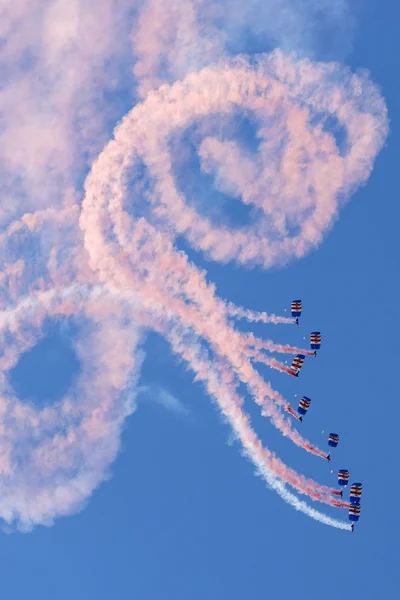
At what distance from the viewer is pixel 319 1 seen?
61562 millimetres

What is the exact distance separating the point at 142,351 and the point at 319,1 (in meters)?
24.1

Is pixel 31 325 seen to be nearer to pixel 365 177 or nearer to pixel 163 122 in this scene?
pixel 163 122

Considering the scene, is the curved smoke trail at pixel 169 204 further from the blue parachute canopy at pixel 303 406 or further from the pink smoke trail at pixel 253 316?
the blue parachute canopy at pixel 303 406

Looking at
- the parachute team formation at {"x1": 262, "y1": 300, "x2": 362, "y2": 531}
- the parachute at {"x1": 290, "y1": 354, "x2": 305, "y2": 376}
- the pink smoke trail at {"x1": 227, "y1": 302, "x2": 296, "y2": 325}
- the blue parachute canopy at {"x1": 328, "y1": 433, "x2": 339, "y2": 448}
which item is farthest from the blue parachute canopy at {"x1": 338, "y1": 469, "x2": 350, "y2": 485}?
the pink smoke trail at {"x1": 227, "y1": 302, "x2": 296, "y2": 325}

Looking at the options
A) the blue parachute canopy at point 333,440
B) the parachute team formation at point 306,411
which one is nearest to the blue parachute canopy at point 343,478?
the parachute team formation at point 306,411

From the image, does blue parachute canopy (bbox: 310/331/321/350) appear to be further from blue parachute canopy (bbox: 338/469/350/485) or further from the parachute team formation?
blue parachute canopy (bbox: 338/469/350/485)

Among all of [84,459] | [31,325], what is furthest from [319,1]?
[84,459]

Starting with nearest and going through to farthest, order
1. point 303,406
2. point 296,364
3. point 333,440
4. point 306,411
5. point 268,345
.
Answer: point 268,345 → point 296,364 → point 303,406 → point 306,411 → point 333,440

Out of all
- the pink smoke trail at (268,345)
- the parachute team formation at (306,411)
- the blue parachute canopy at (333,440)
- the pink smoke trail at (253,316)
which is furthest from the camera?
the blue parachute canopy at (333,440)

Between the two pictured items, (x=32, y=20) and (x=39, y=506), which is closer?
(x=32, y=20)

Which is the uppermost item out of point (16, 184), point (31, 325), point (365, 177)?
point (365, 177)

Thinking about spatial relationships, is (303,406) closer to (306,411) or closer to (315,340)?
(306,411)

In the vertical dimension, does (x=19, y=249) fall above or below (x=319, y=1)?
below

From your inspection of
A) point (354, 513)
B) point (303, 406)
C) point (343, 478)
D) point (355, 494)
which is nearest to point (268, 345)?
point (303, 406)
